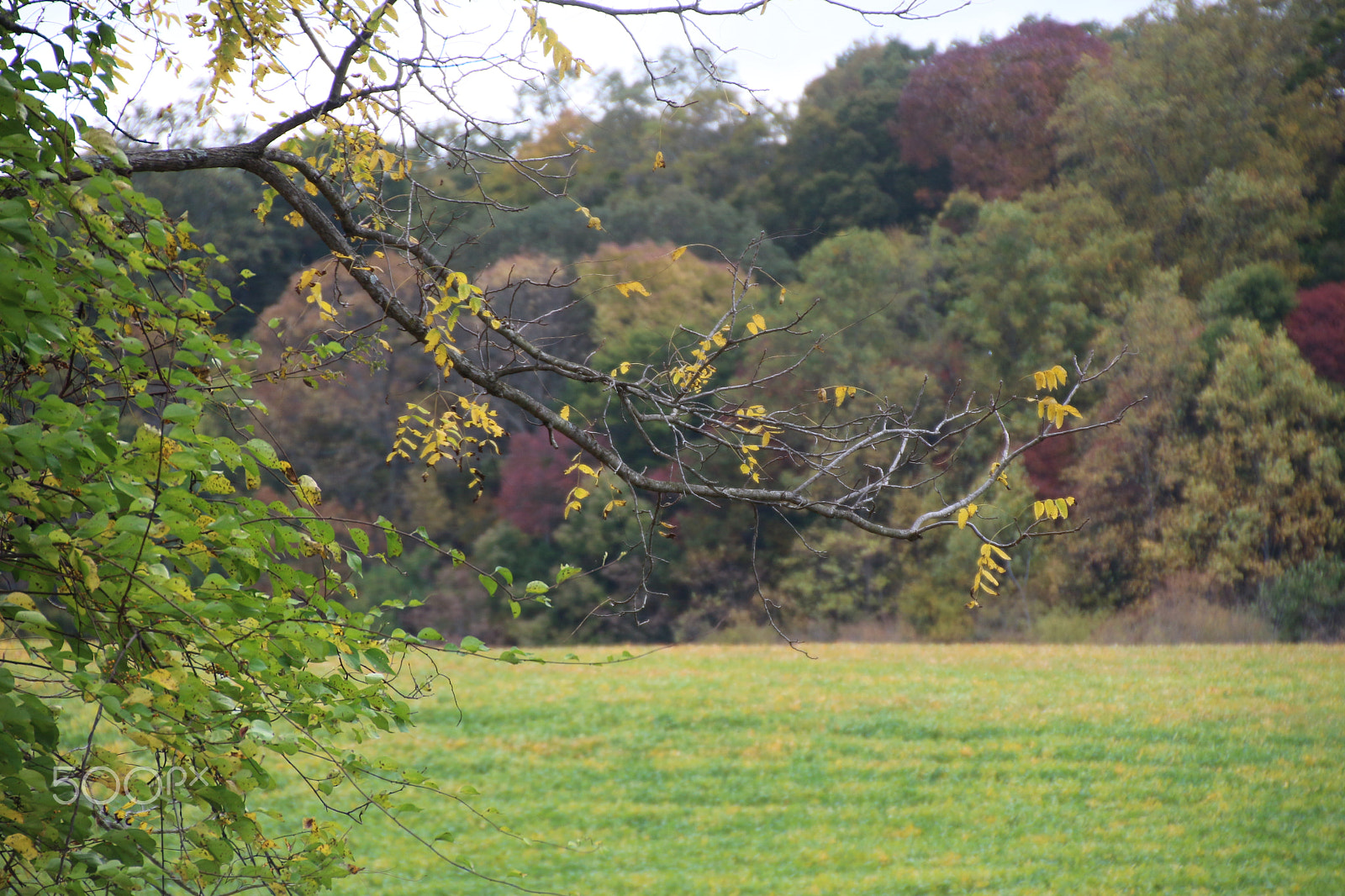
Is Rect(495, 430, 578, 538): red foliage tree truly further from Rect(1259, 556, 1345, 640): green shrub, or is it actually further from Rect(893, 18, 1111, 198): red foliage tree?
Rect(1259, 556, 1345, 640): green shrub

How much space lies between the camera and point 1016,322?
20172 mm

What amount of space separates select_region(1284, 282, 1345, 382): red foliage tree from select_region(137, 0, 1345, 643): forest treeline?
0.05 metres

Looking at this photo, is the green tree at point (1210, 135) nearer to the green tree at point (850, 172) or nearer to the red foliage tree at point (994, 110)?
the red foliage tree at point (994, 110)

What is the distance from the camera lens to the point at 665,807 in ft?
26.7

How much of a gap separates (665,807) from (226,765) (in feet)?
23.0

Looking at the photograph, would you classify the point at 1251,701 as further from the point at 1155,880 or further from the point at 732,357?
the point at 732,357

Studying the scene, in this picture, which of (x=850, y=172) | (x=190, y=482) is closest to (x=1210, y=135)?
(x=850, y=172)

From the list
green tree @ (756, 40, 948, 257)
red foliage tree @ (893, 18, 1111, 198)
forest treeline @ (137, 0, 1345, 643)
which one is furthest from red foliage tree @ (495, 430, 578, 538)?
red foliage tree @ (893, 18, 1111, 198)

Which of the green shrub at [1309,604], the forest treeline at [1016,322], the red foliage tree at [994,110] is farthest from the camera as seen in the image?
the red foliage tree at [994,110]

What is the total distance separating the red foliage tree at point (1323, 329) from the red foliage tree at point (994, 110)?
6.75m

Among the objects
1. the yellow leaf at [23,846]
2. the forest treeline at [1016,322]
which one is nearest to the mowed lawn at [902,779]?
the forest treeline at [1016,322]

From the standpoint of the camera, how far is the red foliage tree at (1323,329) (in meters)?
17.8

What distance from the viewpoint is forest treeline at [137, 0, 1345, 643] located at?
57.1 ft

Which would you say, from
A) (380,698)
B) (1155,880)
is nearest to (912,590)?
(1155,880)
